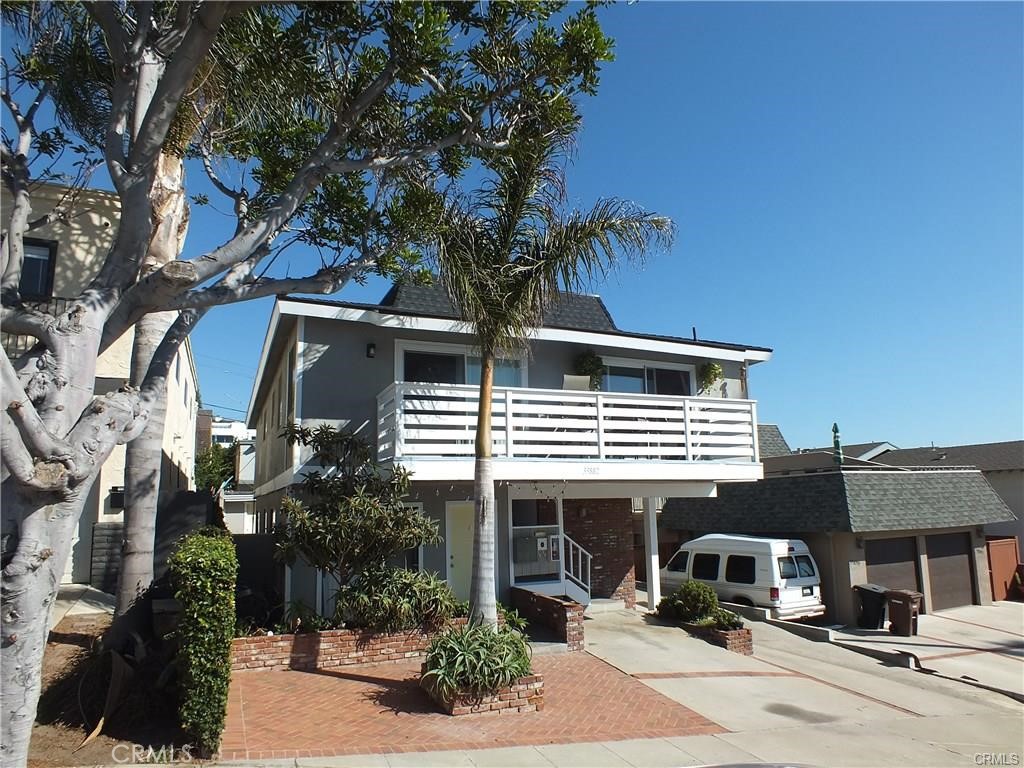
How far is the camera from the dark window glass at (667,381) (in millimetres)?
16016

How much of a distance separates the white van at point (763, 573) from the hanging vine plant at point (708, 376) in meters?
3.83

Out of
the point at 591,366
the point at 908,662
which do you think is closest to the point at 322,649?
the point at 591,366

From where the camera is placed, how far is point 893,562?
19.0m

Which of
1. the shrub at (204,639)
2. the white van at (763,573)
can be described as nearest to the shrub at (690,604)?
the white van at (763,573)

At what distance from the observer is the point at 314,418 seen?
12.5 meters

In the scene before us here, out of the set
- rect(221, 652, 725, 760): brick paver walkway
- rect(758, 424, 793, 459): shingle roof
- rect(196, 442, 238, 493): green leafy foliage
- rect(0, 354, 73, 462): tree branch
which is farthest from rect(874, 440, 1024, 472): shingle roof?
rect(196, 442, 238, 493): green leafy foliage

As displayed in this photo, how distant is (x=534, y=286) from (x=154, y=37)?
580cm

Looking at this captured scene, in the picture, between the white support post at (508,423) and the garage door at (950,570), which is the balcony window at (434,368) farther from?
the garage door at (950,570)

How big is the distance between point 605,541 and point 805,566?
511 centimetres

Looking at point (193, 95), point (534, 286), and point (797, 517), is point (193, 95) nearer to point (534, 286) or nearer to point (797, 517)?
A: point (534, 286)

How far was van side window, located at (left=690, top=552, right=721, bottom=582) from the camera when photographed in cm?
1720

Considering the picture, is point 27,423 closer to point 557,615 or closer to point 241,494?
point 557,615

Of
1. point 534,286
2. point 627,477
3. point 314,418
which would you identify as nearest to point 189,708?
point 314,418

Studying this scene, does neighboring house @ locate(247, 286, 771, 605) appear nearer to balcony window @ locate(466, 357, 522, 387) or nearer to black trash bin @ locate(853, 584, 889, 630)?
balcony window @ locate(466, 357, 522, 387)
